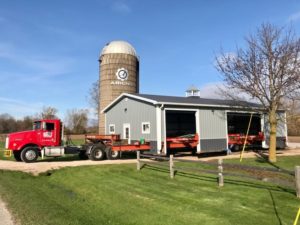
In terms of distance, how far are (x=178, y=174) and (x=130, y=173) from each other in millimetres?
2410

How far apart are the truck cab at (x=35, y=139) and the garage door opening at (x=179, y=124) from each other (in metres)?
Answer: 12.6

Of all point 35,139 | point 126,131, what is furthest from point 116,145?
point 35,139

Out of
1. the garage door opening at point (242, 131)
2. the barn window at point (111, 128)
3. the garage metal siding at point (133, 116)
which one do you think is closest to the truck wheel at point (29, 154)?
the garage metal siding at point (133, 116)

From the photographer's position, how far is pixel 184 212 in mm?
8680

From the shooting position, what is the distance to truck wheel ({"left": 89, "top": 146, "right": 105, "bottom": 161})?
21688 millimetres

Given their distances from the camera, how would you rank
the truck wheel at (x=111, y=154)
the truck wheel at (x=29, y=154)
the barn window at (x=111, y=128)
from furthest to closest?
the barn window at (x=111, y=128) < the truck wheel at (x=111, y=154) < the truck wheel at (x=29, y=154)

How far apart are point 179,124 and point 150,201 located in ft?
75.8

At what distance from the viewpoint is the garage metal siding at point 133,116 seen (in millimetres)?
23297

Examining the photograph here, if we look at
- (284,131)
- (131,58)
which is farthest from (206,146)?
(131,58)

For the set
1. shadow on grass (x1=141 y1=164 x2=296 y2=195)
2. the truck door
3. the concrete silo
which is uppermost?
the concrete silo

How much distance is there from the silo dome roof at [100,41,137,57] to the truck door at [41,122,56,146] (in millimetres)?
19726

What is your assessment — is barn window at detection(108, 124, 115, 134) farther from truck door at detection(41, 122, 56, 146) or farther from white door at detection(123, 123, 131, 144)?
truck door at detection(41, 122, 56, 146)

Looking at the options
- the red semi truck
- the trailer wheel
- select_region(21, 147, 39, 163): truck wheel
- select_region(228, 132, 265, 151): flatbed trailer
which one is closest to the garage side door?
select_region(228, 132, 265, 151): flatbed trailer

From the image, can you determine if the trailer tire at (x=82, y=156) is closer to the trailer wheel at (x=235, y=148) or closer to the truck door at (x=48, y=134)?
the truck door at (x=48, y=134)
